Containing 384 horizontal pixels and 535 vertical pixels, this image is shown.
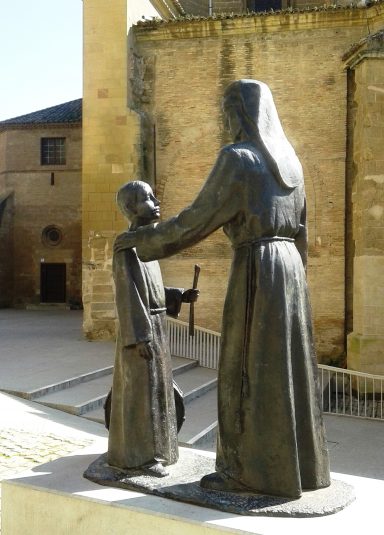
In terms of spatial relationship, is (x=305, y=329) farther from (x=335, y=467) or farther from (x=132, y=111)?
(x=132, y=111)

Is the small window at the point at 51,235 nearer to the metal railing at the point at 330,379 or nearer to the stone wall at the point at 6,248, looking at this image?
the stone wall at the point at 6,248

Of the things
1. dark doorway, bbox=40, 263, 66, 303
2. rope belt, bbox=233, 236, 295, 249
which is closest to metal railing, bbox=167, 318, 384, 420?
rope belt, bbox=233, 236, 295, 249

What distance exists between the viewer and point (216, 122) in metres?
14.4

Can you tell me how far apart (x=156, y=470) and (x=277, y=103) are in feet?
39.5

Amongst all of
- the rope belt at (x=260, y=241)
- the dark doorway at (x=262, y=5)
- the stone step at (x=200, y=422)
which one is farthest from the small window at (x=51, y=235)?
the rope belt at (x=260, y=241)

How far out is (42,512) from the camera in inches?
131

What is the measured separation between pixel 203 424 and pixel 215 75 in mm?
8904

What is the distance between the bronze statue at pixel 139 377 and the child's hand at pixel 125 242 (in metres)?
0.04

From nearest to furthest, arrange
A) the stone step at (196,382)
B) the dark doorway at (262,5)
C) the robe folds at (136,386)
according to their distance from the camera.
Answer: the robe folds at (136,386) → the stone step at (196,382) → the dark doorway at (262,5)

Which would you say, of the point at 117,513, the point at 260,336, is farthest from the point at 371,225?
the point at 117,513

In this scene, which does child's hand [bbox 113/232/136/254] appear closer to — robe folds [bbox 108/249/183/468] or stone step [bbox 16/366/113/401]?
robe folds [bbox 108/249/183/468]

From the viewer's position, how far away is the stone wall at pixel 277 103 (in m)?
14.0

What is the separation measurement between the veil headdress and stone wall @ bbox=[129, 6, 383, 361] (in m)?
11.0

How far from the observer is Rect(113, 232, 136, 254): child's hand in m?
Result: 3.33
